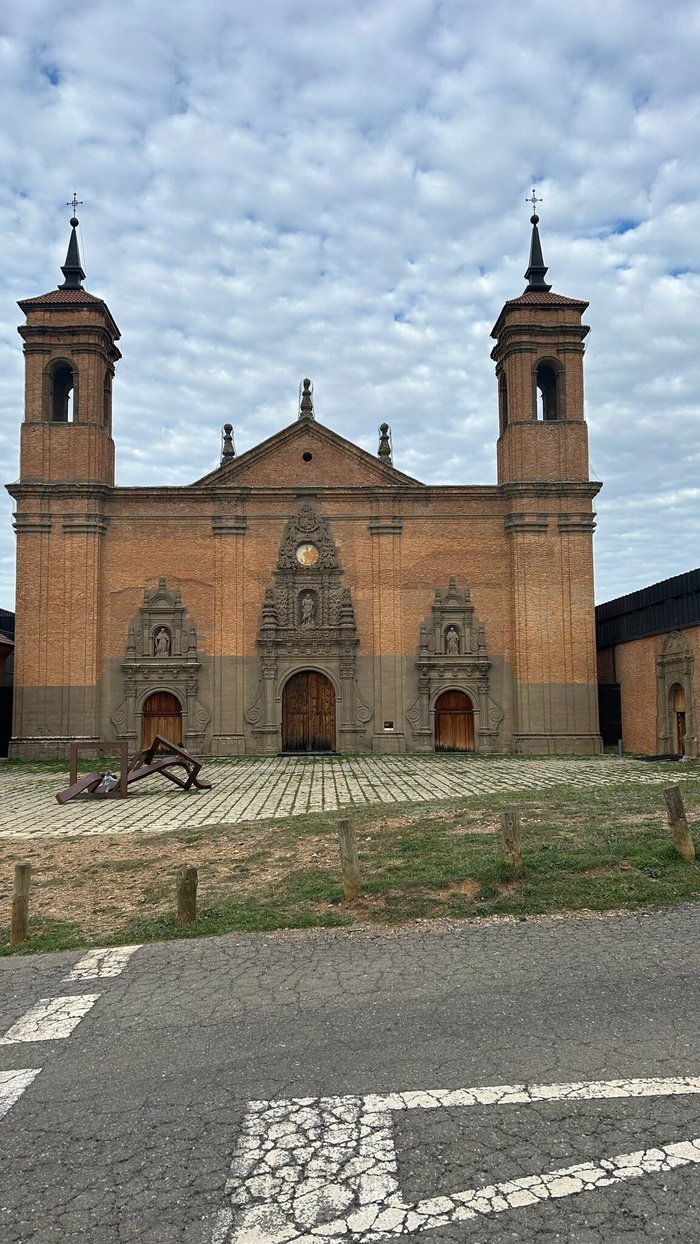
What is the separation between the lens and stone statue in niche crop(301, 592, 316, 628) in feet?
93.3

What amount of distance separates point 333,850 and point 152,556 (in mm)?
20422

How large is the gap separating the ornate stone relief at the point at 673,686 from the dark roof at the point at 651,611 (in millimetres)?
596

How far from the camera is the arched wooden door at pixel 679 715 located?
79.5 feet

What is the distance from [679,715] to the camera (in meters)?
24.6

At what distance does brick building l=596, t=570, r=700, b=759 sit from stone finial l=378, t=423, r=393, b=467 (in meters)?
10.1

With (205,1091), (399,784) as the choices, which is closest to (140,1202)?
(205,1091)

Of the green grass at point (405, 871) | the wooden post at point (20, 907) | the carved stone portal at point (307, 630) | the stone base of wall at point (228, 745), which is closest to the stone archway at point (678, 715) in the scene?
the carved stone portal at point (307, 630)

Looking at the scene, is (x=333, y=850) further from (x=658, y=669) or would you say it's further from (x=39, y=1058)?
(x=658, y=669)

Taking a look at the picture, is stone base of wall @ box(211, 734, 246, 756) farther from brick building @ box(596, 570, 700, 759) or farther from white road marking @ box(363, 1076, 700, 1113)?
white road marking @ box(363, 1076, 700, 1113)

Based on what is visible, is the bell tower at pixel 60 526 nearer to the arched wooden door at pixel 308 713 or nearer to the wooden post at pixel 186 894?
the arched wooden door at pixel 308 713

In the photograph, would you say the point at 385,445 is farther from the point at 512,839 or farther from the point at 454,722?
the point at 512,839

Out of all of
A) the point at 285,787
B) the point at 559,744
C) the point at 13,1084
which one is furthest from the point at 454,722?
the point at 13,1084

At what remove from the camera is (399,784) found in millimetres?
18703

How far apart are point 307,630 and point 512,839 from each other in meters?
20.3
